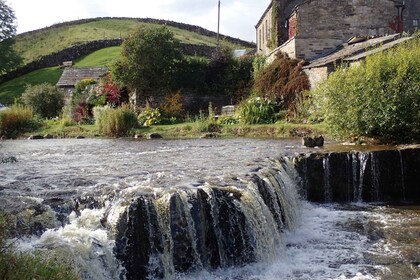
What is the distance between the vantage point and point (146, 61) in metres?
A: 31.7

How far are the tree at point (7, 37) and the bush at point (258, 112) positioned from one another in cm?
2970

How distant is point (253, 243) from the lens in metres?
9.30

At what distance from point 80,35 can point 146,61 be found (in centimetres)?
3471

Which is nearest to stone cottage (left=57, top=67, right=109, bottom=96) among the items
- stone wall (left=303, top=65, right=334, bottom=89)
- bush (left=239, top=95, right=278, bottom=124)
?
bush (left=239, top=95, right=278, bottom=124)

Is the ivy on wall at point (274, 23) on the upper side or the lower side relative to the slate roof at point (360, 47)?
upper

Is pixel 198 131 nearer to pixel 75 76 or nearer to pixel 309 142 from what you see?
pixel 309 142

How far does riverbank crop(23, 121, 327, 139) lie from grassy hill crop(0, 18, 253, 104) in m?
19.3

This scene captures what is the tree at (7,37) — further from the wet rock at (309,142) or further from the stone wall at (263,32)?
the wet rock at (309,142)

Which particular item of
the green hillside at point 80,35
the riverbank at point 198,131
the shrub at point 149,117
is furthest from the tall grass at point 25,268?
the green hillside at point 80,35

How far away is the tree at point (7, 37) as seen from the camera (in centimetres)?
4603

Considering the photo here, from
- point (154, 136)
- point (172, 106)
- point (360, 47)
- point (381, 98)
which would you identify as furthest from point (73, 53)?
point (381, 98)

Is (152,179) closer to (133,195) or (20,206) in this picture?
(133,195)

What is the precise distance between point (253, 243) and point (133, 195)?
2497 mm

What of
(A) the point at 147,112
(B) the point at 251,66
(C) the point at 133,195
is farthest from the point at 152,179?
(B) the point at 251,66
